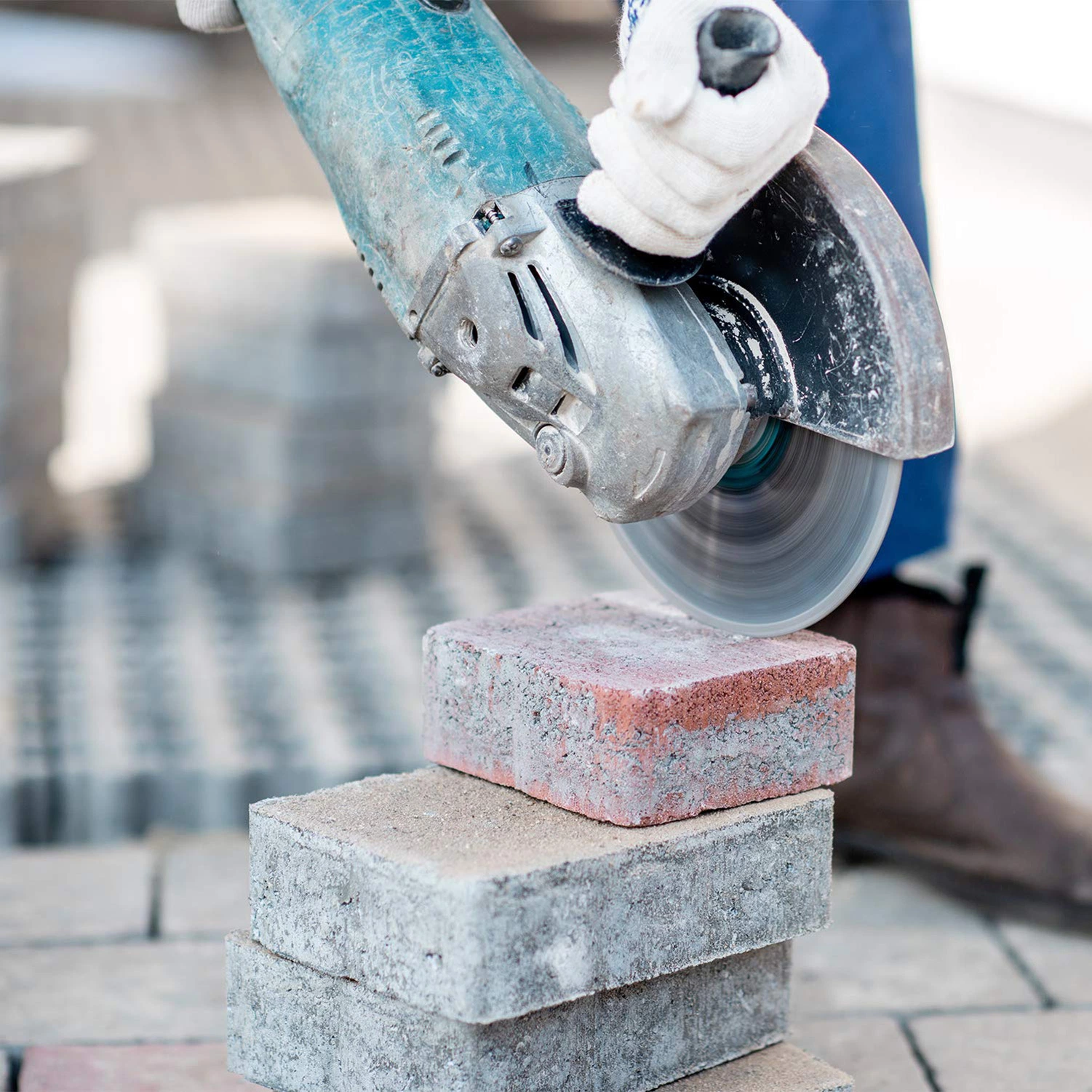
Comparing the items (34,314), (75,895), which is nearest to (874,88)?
(75,895)

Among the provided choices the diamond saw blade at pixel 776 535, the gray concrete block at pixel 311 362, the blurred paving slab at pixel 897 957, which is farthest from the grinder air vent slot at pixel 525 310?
the gray concrete block at pixel 311 362

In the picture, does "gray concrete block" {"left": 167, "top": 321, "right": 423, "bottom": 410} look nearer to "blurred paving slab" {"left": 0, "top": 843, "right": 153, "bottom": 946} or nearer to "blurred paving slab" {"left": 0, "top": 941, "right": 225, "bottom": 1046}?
"blurred paving slab" {"left": 0, "top": 843, "right": 153, "bottom": 946}

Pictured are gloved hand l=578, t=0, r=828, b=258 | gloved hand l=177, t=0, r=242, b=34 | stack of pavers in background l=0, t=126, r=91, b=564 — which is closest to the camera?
gloved hand l=578, t=0, r=828, b=258

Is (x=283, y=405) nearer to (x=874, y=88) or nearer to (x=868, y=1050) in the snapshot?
(x=874, y=88)

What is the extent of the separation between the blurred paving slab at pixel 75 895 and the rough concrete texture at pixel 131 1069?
41 centimetres

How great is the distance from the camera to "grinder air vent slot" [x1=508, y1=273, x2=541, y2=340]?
1.90 m

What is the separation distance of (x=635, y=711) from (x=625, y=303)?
0.43m

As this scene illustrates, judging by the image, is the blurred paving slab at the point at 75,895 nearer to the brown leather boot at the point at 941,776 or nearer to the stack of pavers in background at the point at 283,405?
the brown leather boot at the point at 941,776

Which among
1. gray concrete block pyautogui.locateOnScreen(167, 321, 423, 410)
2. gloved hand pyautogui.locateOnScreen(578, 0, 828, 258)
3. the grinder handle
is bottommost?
gray concrete block pyautogui.locateOnScreen(167, 321, 423, 410)

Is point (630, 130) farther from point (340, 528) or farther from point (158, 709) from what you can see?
point (340, 528)

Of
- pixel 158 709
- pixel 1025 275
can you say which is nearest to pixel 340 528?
pixel 158 709

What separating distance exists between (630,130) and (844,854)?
182 cm

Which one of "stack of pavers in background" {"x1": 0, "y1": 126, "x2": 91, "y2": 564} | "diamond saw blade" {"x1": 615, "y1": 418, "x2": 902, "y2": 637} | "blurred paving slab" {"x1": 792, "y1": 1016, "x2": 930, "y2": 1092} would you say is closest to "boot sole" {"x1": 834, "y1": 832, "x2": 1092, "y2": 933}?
"blurred paving slab" {"x1": 792, "y1": 1016, "x2": 930, "y2": 1092}

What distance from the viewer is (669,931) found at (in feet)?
6.41
